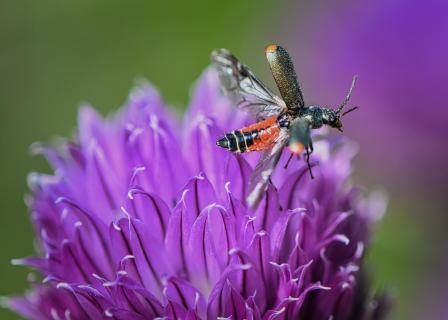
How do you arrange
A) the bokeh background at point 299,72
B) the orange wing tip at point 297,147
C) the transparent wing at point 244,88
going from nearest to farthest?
the orange wing tip at point 297,147, the transparent wing at point 244,88, the bokeh background at point 299,72

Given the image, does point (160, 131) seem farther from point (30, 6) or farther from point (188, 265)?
point (30, 6)

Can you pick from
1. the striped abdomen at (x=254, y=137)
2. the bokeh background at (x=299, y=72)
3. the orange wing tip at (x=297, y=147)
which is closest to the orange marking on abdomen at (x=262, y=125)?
the striped abdomen at (x=254, y=137)

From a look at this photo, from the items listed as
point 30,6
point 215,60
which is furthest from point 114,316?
point 30,6

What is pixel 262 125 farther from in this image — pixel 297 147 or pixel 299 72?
pixel 299 72

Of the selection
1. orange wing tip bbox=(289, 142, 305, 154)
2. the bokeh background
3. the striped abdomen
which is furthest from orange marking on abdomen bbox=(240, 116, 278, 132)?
the bokeh background

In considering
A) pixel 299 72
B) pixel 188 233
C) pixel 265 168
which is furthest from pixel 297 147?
pixel 299 72

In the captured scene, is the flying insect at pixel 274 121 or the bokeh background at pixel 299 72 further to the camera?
the bokeh background at pixel 299 72

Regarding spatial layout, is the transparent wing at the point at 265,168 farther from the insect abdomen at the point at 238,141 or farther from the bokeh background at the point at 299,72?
the bokeh background at the point at 299,72
